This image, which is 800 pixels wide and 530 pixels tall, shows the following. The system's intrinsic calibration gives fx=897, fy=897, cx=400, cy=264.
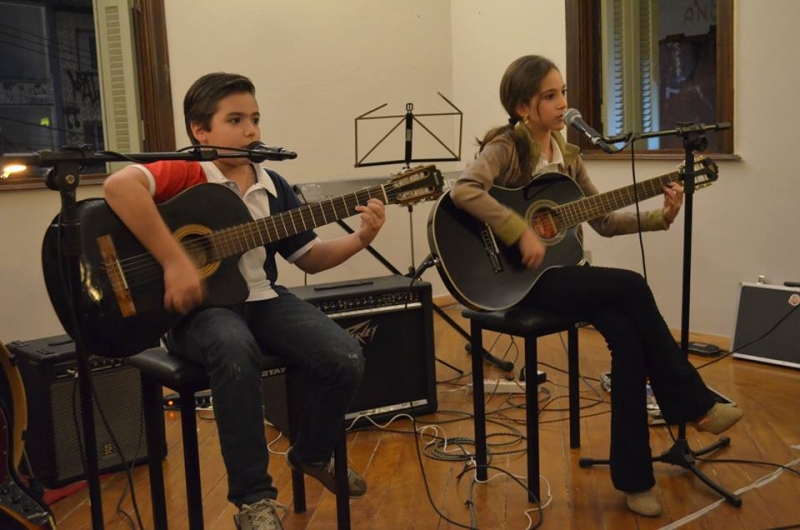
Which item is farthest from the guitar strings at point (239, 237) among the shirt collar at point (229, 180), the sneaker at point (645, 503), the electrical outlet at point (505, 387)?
the electrical outlet at point (505, 387)

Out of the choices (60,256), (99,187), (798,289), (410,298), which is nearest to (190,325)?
(60,256)

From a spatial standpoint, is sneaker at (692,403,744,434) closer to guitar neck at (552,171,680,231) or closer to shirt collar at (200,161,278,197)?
guitar neck at (552,171,680,231)

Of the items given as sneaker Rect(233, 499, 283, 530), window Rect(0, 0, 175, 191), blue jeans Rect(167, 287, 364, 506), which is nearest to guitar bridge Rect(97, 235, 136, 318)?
blue jeans Rect(167, 287, 364, 506)

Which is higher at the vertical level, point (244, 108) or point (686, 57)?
point (686, 57)

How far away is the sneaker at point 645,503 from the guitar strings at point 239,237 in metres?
1.09

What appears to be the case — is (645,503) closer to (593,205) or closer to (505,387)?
(593,205)

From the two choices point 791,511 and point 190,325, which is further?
point 791,511

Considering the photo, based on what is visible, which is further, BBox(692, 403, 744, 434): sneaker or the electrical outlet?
the electrical outlet

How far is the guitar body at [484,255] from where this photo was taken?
2.64 m

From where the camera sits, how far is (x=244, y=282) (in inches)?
93.0

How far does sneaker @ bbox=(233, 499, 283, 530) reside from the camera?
2.11m

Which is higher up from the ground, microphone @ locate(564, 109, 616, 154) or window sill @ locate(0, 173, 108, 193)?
microphone @ locate(564, 109, 616, 154)

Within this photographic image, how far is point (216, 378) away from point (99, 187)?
260 centimetres

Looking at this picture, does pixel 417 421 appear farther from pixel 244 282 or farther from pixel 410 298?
pixel 244 282
